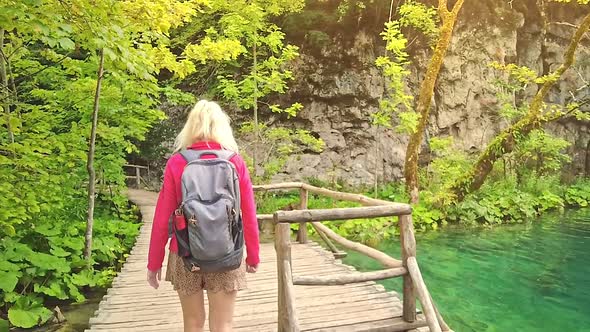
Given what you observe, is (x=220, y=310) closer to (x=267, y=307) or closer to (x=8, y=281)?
(x=267, y=307)

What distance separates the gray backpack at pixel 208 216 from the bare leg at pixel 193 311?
0.95ft

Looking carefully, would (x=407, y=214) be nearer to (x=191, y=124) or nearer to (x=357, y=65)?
(x=191, y=124)

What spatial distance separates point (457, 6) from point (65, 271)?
524 inches

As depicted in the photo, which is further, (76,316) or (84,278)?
(84,278)

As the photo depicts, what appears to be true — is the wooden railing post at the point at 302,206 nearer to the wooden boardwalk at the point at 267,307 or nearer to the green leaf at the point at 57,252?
the wooden boardwalk at the point at 267,307

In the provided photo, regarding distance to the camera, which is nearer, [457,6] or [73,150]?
[73,150]

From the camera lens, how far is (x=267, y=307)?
5562mm

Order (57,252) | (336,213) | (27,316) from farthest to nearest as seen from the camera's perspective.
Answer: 1. (57,252)
2. (27,316)
3. (336,213)

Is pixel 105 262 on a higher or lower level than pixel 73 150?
lower

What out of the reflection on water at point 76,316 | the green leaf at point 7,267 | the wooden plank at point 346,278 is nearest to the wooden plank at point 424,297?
the wooden plank at point 346,278

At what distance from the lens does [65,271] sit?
24.4 ft

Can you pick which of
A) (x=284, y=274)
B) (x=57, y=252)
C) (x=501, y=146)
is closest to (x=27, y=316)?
(x=57, y=252)

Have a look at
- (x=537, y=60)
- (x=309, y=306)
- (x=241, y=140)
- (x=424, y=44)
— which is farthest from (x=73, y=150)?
(x=537, y=60)

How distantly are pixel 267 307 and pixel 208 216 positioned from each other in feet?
9.33
